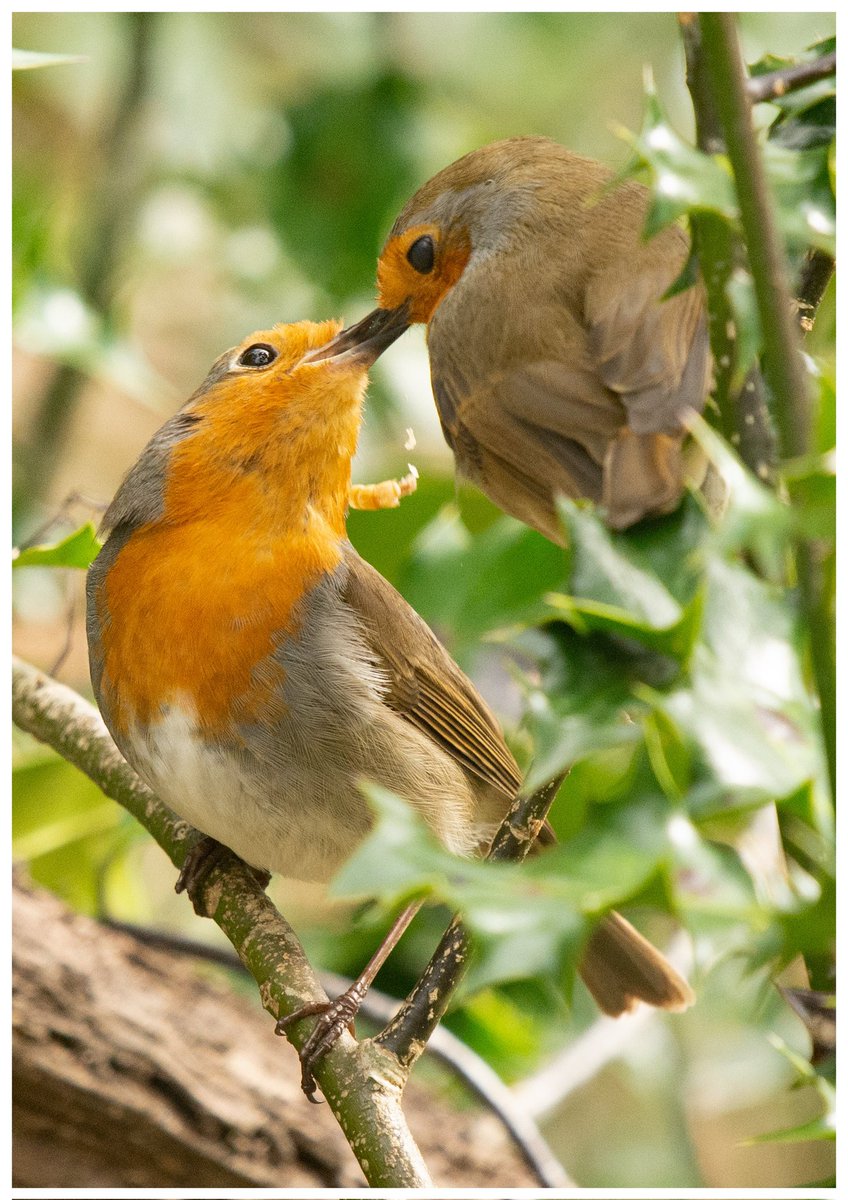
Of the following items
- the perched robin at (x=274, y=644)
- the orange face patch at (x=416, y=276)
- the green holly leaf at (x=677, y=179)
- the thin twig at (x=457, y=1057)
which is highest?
the green holly leaf at (x=677, y=179)

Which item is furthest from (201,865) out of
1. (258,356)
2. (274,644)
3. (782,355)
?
(782,355)

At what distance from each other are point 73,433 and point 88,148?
992 mm

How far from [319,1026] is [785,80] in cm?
94

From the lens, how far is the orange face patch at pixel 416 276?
5.48 feet

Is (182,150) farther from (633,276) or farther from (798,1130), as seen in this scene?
(798,1130)

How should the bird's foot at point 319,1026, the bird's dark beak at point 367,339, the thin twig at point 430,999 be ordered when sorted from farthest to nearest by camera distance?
the bird's dark beak at point 367,339 < the bird's foot at point 319,1026 < the thin twig at point 430,999

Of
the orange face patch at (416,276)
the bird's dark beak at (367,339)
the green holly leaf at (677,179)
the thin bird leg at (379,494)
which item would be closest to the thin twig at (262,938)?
the thin bird leg at (379,494)

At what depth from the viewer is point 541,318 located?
154cm

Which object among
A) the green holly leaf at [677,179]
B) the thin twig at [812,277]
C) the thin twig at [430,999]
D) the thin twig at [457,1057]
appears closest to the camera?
the green holly leaf at [677,179]

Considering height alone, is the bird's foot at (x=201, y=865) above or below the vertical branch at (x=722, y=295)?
below

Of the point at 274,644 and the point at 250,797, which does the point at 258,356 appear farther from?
the point at 250,797

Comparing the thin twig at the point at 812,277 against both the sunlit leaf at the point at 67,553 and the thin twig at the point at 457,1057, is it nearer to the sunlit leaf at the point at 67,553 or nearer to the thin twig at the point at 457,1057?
the sunlit leaf at the point at 67,553

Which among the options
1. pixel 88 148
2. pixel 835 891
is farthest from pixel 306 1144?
pixel 88 148

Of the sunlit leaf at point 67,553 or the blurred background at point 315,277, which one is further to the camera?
the blurred background at point 315,277
